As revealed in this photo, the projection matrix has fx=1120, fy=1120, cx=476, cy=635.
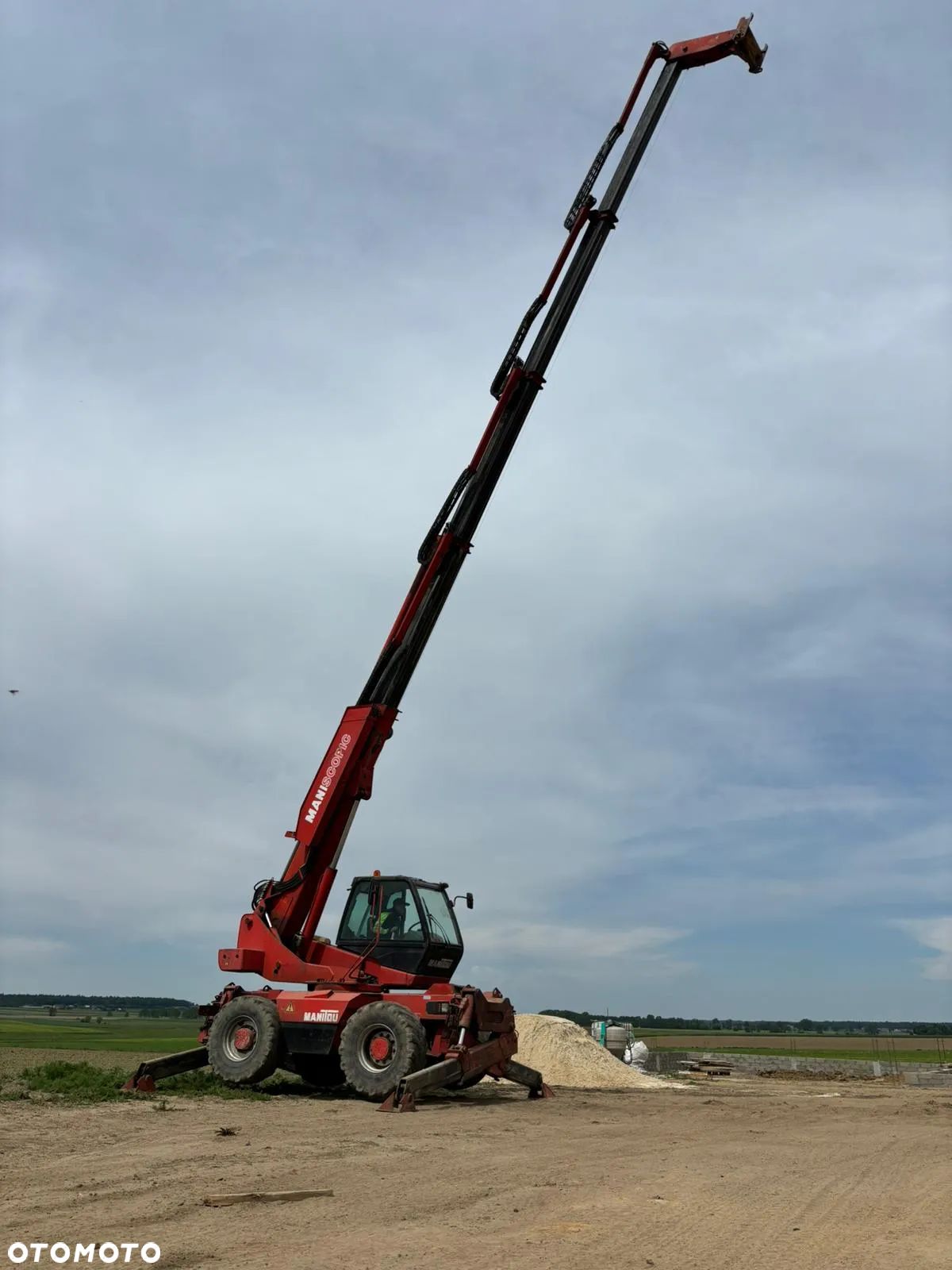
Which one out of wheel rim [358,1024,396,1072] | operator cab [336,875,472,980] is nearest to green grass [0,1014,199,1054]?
operator cab [336,875,472,980]

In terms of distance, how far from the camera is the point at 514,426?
17.9 metres

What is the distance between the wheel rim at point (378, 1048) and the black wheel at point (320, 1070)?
2.71 feet

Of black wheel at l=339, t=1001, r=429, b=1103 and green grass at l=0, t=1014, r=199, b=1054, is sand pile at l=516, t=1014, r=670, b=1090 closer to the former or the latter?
green grass at l=0, t=1014, r=199, b=1054

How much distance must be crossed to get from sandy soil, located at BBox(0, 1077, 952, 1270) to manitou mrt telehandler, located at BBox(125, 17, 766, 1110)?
0.88m

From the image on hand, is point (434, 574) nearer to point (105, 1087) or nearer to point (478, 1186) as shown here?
point (105, 1087)

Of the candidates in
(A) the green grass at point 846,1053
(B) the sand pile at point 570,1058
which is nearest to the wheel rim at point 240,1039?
(B) the sand pile at point 570,1058

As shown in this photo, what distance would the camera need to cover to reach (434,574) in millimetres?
17578

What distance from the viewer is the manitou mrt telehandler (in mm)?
15055

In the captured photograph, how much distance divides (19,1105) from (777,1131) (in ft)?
29.4

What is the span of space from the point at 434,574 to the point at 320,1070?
7.56m

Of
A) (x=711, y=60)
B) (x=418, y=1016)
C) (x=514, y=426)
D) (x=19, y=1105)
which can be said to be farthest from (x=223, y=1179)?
(x=711, y=60)

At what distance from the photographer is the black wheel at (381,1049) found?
14523 mm

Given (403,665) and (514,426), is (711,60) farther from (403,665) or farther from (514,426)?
(403,665)

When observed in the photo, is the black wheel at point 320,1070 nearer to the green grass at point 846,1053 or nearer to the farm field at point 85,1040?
the farm field at point 85,1040
